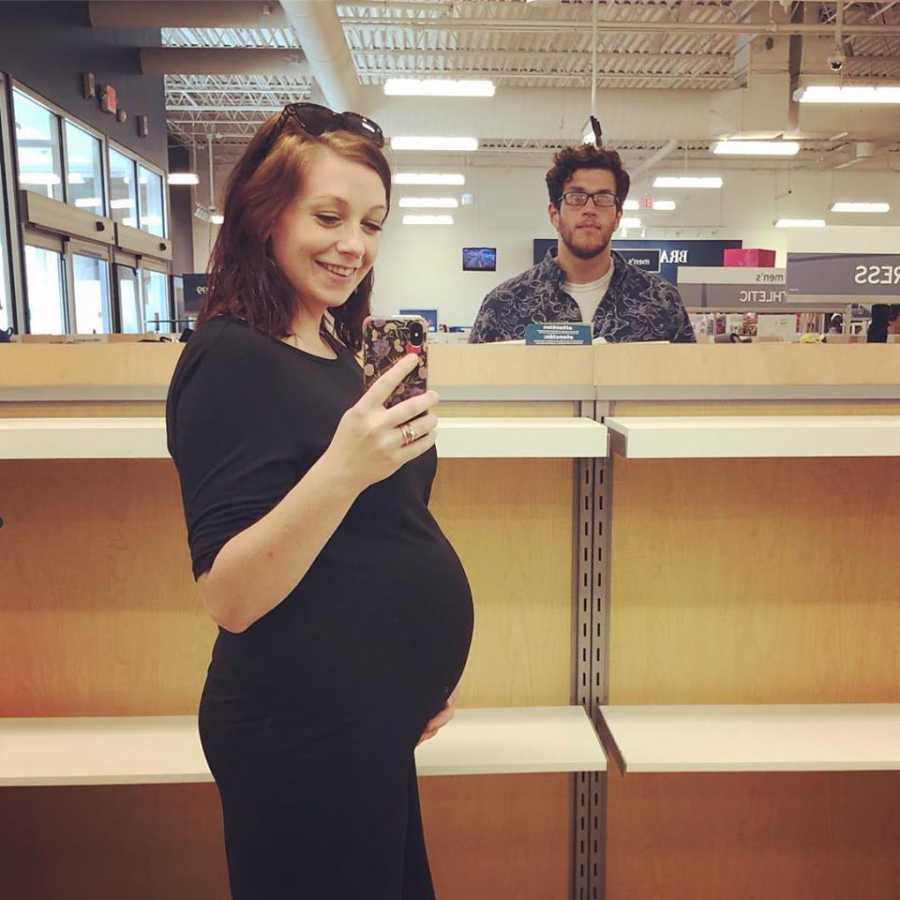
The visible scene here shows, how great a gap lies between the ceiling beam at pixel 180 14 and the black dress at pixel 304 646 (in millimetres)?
8769

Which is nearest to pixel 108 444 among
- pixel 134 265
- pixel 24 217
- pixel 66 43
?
pixel 24 217

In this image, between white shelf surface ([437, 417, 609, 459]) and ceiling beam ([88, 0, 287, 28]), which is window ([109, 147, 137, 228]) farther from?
white shelf surface ([437, 417, 609, 459])

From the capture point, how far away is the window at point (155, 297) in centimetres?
1099

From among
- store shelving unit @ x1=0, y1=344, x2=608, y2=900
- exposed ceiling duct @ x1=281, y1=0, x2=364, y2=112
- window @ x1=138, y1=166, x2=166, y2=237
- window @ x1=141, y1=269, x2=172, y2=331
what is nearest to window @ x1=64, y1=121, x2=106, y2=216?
window @ x1=138, y1=166, x2=166, y2=237

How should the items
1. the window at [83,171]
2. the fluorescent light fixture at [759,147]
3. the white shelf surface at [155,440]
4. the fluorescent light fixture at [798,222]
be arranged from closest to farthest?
the white shelf surface at [155,440]
the window at [83,171]
the fluorescent light fixture at [759,147]
the fluorescent light fixture at [798,222]

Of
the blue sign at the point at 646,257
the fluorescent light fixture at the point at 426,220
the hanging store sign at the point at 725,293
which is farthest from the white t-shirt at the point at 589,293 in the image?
the fluorescent light fixture at the point at 426,220

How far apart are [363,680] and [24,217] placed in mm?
7102

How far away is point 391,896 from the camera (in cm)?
109

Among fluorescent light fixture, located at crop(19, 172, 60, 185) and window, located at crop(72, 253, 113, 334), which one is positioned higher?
fluorescent light fixture, located at crop(19, 172, 60, 185)

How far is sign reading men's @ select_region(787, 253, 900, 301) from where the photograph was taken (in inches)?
227

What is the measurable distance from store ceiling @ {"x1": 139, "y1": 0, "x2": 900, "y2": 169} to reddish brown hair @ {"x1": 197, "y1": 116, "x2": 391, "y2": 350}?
7329mm

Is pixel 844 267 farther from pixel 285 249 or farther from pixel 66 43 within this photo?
pixel 66 43

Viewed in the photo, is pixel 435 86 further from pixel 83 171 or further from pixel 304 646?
pixel 304 646

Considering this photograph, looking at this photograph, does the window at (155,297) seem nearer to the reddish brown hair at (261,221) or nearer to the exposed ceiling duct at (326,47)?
the exposed ceiling duct at (326,47)
